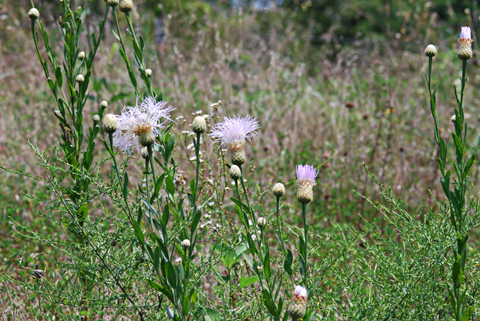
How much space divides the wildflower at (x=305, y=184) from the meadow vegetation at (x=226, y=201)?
1 cm

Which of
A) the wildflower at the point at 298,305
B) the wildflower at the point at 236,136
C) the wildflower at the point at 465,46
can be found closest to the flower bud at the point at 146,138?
the wildflower at the point at 236,136

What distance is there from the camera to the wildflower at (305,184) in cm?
111

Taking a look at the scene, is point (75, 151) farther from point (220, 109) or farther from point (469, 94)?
point (469, 94)

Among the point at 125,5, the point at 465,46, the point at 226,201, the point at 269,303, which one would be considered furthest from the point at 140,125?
the point at 226,201

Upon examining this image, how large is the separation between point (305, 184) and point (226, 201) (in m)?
1.66

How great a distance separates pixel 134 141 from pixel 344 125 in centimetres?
295

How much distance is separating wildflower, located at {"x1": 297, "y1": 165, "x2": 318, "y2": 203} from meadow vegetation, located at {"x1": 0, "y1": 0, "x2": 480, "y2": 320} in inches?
0.4

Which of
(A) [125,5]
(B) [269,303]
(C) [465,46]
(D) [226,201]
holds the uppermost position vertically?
(A) [125,5]

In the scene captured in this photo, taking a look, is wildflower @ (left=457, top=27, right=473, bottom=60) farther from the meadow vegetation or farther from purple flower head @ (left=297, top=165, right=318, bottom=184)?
purple flower head @ (left=297, top=165, right=318, bottom=184)

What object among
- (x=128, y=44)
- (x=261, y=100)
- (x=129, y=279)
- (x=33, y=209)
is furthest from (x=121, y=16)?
(x=129, y=279)

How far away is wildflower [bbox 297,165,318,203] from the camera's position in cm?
111

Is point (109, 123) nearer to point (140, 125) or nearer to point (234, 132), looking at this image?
point (140, 125)

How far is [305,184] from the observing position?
1115mm

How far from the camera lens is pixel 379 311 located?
1.25 meters
